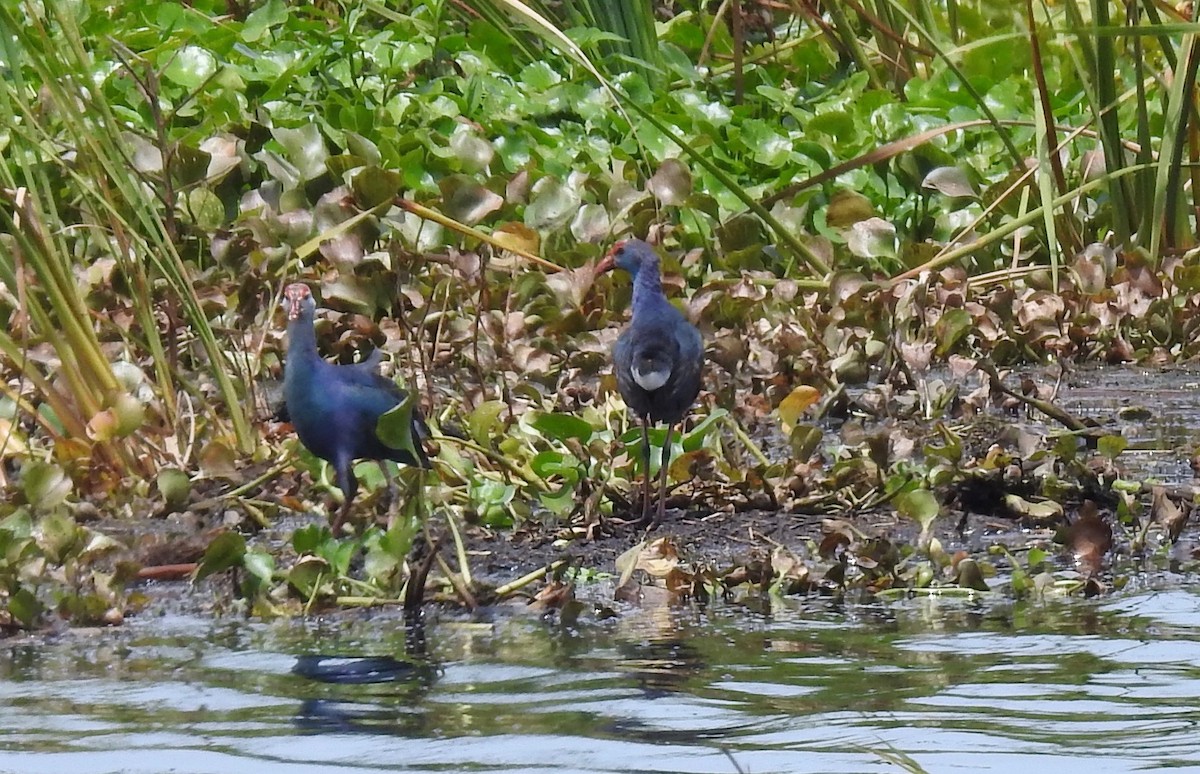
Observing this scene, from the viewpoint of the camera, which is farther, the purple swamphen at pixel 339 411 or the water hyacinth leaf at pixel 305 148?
the water hyacinth leaf at pixel 305 148

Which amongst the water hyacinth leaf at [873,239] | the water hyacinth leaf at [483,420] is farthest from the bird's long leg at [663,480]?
the water hyacinth leaf at [873,239]

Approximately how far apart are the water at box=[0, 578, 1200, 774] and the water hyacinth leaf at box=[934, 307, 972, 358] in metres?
2.07

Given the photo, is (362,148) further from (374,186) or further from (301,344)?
(301,344)

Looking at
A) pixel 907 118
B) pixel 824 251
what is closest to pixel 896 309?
pixel 824 251

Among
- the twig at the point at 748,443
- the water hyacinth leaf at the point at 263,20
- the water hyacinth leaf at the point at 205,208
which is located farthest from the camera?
the water hyacinth leaf at the point at 263,20

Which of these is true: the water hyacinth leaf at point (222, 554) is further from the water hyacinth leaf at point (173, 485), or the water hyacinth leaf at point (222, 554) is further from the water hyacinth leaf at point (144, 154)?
the water hyacinth leaf at point (144, 154)

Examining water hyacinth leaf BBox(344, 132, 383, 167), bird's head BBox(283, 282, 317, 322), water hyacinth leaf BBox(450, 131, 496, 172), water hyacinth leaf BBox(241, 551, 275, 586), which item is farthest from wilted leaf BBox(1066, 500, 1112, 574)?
water hyacinth leaf BBox(450, 131, 496, 172)

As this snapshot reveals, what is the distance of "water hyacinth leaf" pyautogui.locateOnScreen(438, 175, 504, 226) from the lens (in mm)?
6922

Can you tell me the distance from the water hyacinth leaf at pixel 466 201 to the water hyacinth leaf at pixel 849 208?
1231 mm

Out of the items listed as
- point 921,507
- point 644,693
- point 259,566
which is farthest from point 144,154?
point 644,693

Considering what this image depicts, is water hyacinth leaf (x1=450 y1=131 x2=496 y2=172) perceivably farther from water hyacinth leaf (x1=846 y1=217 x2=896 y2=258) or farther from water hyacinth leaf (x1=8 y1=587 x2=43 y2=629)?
water hyacinth leaf (x1=8 y1=587 x2=43 y2=629)

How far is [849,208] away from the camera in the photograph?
7.28 metres

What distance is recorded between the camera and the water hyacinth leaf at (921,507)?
458 centimetres

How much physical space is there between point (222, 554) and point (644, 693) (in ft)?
3.55
